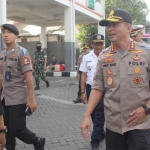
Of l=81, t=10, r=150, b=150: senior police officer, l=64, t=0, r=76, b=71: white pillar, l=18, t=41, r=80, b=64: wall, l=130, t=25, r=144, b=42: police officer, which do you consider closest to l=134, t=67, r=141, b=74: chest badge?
l=81, t=10, r=150, b=150: senior police officer

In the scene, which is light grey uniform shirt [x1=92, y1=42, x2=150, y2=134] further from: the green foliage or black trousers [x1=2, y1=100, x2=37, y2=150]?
the green foliage

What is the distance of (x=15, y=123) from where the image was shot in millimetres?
3482

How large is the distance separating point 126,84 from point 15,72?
A: 1.63 meters

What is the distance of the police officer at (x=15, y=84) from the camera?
350cm

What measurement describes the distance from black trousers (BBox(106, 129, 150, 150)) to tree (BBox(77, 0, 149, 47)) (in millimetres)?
24023

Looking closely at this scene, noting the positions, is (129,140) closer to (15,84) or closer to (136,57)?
(136,57)

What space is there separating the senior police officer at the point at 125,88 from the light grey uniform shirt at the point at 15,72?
1257 millimetres

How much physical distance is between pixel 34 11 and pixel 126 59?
16.0 metres

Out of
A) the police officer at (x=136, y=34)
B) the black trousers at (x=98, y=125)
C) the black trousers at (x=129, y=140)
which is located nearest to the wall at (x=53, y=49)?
the police officer at (x=136, y=34)

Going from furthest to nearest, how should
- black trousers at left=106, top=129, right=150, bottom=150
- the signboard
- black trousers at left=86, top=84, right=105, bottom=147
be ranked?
the signboard, black trousers at left=86, top=84, right=105, bottom=147, black trousers at left=106, top=129, right=150, bottom=150

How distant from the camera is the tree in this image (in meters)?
27.5

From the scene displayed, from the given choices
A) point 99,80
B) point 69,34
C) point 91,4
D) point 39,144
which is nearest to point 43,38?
point 91,4

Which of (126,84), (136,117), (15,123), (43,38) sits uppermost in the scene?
(43,38)

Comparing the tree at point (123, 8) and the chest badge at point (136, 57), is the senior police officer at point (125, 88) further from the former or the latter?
the tree at point (123, 8)
